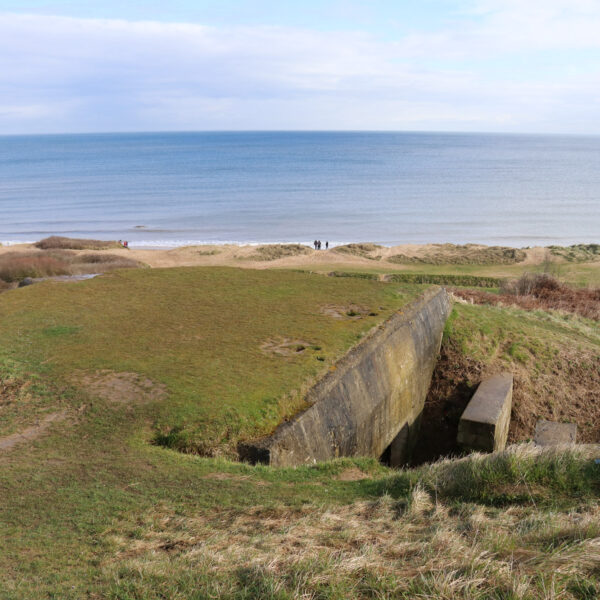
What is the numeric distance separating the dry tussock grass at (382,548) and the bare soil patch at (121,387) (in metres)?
3.31

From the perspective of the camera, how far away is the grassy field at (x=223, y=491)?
4.92 meters

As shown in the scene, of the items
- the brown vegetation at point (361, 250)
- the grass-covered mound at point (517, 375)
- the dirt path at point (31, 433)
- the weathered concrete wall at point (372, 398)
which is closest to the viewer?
the dirt path at point (31, 433)

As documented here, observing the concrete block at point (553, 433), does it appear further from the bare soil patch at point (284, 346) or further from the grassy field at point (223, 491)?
the bare soil patch at point (284, 346)

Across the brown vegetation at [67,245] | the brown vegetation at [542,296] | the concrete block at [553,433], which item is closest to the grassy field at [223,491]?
the concrete block at [553,433]

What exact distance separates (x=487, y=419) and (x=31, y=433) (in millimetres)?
9381

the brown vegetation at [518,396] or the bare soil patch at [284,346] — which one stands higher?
the bare soil patch at [284,346]

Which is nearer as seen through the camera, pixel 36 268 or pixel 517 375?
pixel 517 375

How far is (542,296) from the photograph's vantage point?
28.2m

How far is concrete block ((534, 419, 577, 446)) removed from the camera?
1392 centimetres

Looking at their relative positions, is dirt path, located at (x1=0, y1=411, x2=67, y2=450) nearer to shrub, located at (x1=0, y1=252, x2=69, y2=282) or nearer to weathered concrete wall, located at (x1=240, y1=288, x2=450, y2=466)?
weathered concrete wall, located at (x1=240, y1=288, x2=450, y2=466)

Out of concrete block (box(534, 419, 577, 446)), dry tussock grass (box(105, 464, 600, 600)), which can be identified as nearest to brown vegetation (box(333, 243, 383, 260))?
concrete block (box(534, 419, 577, 446))

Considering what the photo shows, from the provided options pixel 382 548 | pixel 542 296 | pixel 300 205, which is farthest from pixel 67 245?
pixel 382 548

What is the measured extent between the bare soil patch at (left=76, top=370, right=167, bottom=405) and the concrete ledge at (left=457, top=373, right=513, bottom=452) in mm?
7088

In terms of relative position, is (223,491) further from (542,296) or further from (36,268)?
(36,268)
